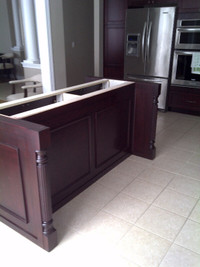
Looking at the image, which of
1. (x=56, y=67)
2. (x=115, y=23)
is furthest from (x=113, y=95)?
(x=115, y=23)

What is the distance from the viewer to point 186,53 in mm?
4090

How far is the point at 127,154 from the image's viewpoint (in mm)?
3029

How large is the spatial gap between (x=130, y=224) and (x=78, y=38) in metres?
4.31

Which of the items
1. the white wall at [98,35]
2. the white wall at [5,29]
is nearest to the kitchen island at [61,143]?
the white wall at [98,35]

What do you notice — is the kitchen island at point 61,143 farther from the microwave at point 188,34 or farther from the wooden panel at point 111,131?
the microwave at point 188,34

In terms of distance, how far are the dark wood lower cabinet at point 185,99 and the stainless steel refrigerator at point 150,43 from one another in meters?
0.15

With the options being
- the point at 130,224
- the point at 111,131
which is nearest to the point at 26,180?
the point at 130,224

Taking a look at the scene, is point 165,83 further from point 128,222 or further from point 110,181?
point 128,222

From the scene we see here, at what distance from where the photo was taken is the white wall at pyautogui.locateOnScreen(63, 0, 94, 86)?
498cm

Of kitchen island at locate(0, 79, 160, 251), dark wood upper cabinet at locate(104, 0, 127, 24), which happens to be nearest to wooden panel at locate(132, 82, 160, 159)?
kitchen island at locate(0, 79, 160, 251)

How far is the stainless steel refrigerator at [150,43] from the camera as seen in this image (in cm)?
408

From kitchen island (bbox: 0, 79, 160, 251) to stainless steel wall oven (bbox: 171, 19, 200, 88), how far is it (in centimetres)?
182

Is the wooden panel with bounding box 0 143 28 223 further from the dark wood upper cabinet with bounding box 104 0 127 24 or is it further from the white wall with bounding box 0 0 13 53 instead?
the white wall with bounding box 0 0 13 53

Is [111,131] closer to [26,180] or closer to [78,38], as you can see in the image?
[26,180]
